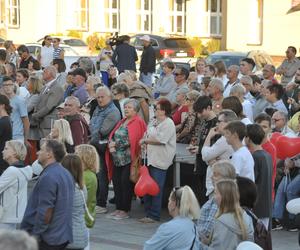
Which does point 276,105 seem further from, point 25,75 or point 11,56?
point 11,56

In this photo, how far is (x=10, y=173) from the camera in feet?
28.3

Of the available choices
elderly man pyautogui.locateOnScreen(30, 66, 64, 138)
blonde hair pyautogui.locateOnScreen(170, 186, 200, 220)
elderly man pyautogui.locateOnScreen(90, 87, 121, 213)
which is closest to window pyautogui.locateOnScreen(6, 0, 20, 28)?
elderly man pyautogui.locateOnScreen(30, 66, 64, 138)

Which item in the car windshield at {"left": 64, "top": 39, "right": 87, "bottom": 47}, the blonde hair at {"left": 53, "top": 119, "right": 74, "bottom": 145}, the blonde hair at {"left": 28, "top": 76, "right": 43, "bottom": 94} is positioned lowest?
the car windshield at {"left": 64, "top": 39, "right": 87, "bottom": 47}

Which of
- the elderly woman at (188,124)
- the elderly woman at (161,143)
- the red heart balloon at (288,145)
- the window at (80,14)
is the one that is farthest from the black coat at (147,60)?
the window at (80,14)

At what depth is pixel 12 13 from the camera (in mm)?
54688

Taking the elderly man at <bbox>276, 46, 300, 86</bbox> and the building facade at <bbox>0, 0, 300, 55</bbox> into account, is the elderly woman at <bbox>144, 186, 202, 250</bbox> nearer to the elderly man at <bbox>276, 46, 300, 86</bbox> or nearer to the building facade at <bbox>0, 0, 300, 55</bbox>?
the elderly man at <bbox>276, 46, 300, 86</bbox>

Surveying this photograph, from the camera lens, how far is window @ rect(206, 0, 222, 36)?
4738cm

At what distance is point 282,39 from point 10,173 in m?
34.2

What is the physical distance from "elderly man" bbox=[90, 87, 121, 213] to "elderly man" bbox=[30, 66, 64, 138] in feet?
6.89

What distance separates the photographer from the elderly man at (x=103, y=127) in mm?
12883

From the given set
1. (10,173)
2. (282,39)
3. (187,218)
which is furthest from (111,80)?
(282,39)

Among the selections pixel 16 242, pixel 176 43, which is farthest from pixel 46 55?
pixel 16 242

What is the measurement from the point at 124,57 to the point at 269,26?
2028cm

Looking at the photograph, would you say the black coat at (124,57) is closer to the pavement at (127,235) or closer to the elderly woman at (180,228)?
the pavement at (127,235)
